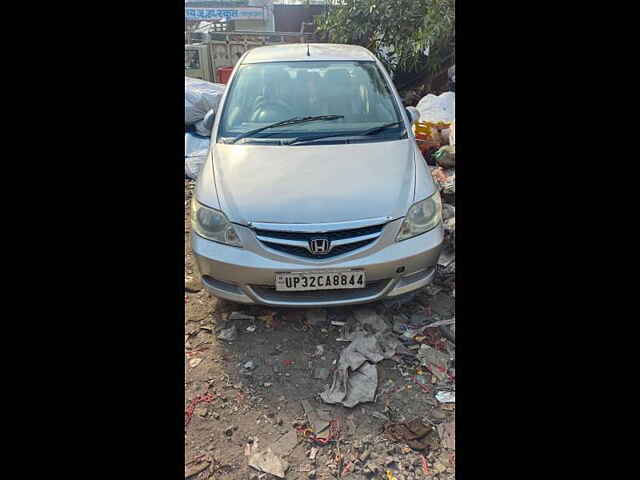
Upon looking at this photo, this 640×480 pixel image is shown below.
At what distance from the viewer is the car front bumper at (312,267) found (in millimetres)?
2677

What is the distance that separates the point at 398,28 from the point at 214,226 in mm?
6871

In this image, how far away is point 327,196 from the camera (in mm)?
2760

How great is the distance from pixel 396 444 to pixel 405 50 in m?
7.46

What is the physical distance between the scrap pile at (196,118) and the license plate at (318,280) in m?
3.68

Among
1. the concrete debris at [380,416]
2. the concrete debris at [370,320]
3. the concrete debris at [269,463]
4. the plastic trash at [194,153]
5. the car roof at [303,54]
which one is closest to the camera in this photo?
the concrete debris at [269,463]

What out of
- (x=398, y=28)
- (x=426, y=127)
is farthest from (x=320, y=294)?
(x=398, y=28)

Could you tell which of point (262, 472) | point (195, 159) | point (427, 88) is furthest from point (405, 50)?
point (262, 472)

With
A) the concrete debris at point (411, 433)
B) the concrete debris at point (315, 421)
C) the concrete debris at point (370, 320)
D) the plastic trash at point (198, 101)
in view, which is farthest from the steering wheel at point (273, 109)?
the plastic trash at point (198, 101)

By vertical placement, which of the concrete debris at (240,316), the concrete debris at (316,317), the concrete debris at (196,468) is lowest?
the concrete debris at (196,468)

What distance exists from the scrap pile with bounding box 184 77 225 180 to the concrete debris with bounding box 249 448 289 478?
4389mm

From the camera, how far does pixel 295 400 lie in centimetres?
248

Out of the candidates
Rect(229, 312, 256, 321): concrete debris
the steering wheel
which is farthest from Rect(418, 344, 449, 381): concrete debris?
the steering wheel

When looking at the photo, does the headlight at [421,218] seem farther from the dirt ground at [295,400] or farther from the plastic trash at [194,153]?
the plastic trash at [194,153]

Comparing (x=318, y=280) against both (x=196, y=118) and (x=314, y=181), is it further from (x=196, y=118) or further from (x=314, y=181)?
(x=196, y=118)
